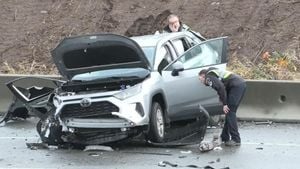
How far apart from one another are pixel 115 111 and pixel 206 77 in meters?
1.64

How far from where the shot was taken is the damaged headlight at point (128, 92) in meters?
10.5

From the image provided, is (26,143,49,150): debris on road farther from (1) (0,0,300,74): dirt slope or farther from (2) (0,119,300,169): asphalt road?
(1) (0,0,300,74): dirt slope

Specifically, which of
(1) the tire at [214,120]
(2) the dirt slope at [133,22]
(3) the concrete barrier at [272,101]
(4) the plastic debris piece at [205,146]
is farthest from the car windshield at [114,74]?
(2) the dirt slope at [133,22]

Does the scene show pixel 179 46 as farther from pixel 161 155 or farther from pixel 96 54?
pixel 161 155

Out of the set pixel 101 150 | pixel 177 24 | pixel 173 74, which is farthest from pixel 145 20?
pixel 101 150

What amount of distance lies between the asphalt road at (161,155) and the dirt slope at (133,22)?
633cm

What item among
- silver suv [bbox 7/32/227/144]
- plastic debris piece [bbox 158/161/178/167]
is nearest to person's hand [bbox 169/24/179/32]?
silver suv [bbox 7/32/227/144]

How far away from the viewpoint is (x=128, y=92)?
10.6m

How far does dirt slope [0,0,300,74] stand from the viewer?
18750 millimetres

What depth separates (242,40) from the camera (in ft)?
62.3

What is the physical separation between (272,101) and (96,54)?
4532 mm

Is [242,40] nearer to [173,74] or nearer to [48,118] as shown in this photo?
[173,74]

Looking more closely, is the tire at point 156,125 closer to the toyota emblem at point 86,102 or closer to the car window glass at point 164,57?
the car window glass at point 164,57

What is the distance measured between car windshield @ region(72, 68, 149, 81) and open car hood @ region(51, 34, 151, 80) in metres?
0.06
